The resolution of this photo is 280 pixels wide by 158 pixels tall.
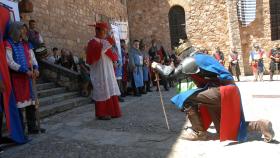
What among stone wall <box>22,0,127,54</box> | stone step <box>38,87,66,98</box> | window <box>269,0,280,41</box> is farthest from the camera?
window <box>269,0,280,41</box>

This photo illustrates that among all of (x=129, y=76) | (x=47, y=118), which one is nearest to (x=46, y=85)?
(x=47, y=118)

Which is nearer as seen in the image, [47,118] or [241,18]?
[47,118]

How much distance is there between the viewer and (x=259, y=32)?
73.3 feet

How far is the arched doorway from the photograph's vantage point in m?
25.3

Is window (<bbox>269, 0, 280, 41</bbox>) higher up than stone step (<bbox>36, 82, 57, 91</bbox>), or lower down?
higher up

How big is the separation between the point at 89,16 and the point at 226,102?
532 inches

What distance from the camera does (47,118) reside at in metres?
8.21

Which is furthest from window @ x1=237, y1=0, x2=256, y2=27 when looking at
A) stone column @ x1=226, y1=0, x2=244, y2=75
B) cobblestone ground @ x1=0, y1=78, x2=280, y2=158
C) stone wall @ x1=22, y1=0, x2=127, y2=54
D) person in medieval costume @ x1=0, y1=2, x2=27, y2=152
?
person in medieval costume @ x1=0, y1=2, x2=27, y2=152

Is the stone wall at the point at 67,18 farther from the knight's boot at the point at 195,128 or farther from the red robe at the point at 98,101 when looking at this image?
the knight's boot at the point at 195,128

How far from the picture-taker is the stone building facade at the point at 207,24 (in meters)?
22.3

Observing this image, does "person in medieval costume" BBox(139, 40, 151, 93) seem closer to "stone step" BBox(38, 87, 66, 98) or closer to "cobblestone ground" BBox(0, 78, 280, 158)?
"stone step" BBox(38, 87, 66, 98)

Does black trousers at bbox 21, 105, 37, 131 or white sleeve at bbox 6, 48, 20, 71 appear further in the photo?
black trousers at bbox 21, 105, 37, 131

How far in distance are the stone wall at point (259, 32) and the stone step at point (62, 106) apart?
46.3 ft

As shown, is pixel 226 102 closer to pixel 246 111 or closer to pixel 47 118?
pixel 246 111
